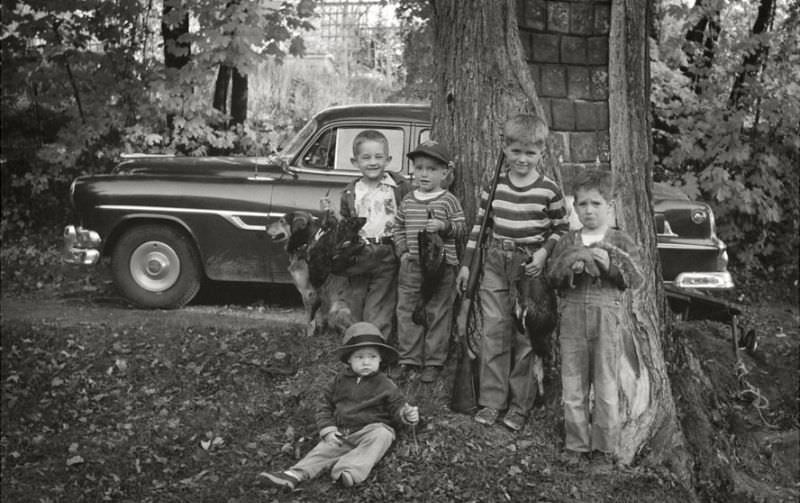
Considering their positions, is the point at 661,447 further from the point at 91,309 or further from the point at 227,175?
the point at 91,309

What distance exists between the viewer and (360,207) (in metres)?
5.41

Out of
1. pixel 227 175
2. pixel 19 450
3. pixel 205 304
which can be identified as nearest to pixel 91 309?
pixel 205 304

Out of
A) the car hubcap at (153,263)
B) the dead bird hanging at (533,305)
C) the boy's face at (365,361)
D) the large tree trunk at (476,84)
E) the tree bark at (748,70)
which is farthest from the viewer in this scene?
the tree bark at (748,70)

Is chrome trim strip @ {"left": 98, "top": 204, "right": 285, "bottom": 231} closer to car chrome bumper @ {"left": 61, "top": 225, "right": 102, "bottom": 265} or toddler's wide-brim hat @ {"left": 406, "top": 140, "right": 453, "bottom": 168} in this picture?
car chrome bumper @ {"left": 61, "top": 225, "right": 102, "bottom": 265}

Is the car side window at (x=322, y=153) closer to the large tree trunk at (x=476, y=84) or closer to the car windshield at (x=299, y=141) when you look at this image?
the car windshield at (x=299, y=141)

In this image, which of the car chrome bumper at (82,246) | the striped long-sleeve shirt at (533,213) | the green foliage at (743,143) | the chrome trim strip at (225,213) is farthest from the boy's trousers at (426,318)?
the green foliage at (743,143)

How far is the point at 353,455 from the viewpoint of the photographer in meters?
4.62

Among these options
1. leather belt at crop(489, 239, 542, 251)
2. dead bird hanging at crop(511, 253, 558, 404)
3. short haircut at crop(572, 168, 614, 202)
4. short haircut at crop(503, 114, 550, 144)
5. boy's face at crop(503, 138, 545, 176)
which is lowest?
dead bird hanging at crop(511, 253, 558, 404)

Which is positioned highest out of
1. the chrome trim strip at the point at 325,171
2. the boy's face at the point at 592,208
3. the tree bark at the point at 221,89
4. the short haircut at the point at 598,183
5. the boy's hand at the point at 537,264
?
A: the tree bark at the point at 221,89

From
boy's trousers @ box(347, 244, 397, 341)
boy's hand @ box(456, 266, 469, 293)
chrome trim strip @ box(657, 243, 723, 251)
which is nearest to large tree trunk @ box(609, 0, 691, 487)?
boy's hand @ box(456, 266, 469, 293)

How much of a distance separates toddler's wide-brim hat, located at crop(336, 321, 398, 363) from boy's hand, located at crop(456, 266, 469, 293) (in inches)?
18.9

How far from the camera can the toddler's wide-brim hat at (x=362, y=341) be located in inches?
185

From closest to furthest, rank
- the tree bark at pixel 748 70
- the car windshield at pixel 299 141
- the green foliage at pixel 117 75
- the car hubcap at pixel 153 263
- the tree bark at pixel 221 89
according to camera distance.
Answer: the car windshield at pixel 299 141 < the car hubcap at pixel 153 263 < the green foliage at pixel 117 75 < the tree bark at pixel 748 70 < the tree bark at pixel 221 89

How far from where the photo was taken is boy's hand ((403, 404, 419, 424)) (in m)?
4.64
